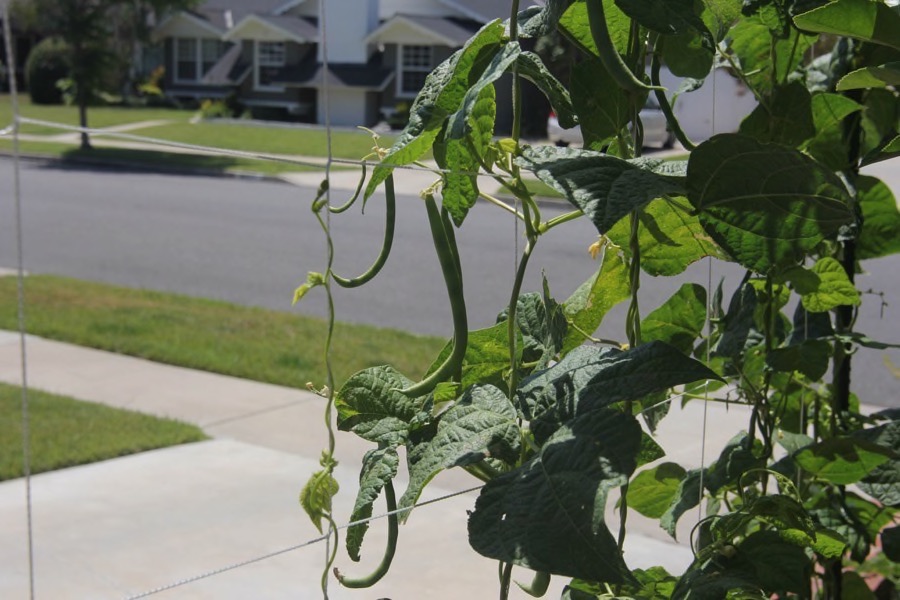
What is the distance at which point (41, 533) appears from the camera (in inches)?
153

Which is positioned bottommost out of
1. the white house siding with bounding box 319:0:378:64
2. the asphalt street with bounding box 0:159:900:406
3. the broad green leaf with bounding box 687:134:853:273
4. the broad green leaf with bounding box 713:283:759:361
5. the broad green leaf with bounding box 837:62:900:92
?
the asphalt street with bounding box 0:159:900:406

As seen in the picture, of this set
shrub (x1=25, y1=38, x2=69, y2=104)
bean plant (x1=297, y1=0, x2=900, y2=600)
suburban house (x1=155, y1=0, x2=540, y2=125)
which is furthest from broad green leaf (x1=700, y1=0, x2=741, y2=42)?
shrub (x1=25, y1=38, x2=69, y2=104)

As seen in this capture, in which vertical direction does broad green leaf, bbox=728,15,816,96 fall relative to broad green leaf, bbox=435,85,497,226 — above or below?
above

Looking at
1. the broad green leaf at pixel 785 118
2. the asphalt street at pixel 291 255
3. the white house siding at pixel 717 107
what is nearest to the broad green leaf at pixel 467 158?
the broad green leaf at pixel 785 118

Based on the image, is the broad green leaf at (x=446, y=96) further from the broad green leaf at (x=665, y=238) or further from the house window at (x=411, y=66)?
the house window at (x=411, y=66)

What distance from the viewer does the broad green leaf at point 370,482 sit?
3.60 ft

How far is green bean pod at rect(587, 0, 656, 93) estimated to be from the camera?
104cm

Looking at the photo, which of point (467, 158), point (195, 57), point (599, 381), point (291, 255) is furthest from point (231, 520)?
point (195, 57)

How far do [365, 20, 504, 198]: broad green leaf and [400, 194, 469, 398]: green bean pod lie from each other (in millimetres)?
82

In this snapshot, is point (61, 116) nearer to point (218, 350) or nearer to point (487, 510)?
point (218, 350)

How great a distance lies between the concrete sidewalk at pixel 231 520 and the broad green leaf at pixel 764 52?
1839 mm

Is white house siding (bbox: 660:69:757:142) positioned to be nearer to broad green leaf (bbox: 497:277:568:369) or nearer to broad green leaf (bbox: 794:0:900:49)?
broad green leaf (bbox: 497:277:568:369)

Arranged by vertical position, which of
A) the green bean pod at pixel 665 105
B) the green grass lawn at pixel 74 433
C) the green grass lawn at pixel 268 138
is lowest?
the green grass lawn at pixel 268 138

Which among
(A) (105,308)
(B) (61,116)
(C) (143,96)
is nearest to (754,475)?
(A) (105,308)
